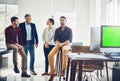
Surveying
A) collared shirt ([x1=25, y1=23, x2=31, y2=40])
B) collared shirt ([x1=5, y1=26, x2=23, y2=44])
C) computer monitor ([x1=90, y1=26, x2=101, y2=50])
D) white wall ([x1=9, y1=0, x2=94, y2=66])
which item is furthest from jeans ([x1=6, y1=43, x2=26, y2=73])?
computer monitor ([x1=90, y1=26, x2=101, y2=50])

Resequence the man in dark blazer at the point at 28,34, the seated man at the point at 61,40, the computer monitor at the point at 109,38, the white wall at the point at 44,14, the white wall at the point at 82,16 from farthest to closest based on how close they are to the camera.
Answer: the white wall at the point at 82,16
the white wall at the point at 44,14
the man in dark blazer at the point at 28,34
the seated man at the point at 61,40
the computer monitor at the point at 109,38

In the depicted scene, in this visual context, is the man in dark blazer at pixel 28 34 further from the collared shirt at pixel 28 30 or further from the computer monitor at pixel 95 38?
the computer monitor at pixel 95 38

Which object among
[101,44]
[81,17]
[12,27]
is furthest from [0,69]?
[81,17]

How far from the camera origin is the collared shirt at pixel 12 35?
6250 mm

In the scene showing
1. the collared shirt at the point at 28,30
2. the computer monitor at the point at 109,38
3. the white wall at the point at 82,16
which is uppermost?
the white wall at the point at 82,16

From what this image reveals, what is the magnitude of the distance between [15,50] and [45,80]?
1119 mm

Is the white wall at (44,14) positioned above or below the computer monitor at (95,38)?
above

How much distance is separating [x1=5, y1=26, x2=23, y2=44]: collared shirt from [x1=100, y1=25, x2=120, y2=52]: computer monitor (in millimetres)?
3029

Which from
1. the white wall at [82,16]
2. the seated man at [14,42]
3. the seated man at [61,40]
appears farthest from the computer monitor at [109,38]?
the white wall at [82,16]

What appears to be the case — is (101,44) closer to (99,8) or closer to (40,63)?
(99,8)

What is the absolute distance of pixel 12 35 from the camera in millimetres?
6352

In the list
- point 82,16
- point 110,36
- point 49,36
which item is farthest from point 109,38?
point 82,16

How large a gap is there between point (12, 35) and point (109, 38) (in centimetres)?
317

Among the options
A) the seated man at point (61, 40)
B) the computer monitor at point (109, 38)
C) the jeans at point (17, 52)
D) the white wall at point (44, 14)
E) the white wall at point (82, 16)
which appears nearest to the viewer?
the computer monitor at point (109, 38)
